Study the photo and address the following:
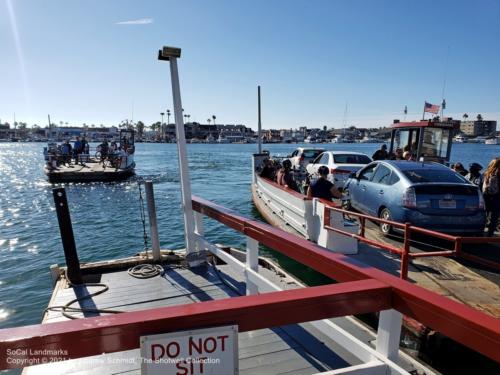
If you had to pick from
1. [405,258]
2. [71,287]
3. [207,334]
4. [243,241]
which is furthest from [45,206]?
[207,334]

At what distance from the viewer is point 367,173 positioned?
8.74 meters

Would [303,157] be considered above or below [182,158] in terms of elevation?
below

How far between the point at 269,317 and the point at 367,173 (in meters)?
7.79

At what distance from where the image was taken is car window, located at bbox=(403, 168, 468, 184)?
6.95m

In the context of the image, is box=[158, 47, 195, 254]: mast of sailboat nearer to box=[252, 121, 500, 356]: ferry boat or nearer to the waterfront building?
box=[252, 121, 500, 356]: ferry boat

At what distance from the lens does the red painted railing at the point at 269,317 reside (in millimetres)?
1333

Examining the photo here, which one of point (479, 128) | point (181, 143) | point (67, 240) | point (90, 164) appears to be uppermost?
point (181, 143)

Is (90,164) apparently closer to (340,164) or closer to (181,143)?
(340,164)

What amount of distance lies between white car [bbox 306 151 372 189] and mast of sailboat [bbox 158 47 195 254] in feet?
26.0

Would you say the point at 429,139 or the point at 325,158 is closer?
the point at 429,139

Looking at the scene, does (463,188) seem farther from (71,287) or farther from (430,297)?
(71,287)

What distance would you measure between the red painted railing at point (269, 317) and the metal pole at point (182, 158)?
360cm

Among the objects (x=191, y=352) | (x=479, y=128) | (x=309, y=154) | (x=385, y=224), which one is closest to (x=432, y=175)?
(x=385, y=224)

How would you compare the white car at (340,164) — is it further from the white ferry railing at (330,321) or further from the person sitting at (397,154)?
the white ferry railing at (330,321)
